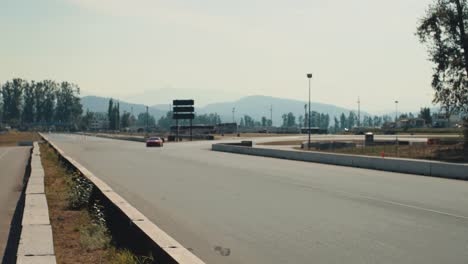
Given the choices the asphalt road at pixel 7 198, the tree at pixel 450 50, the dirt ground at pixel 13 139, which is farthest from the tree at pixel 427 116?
the asphalt road at pixel 7 198

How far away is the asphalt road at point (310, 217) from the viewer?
876 centimetres

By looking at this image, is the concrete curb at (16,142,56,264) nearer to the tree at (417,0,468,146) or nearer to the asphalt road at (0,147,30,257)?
the asphalt road at (0,147,30,257)

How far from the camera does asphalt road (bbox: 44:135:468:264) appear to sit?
8.76 m

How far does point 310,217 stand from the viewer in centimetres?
1230

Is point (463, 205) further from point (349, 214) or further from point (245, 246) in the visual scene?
point (245, 246)

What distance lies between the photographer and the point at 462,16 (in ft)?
135

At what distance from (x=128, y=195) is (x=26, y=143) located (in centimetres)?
7279

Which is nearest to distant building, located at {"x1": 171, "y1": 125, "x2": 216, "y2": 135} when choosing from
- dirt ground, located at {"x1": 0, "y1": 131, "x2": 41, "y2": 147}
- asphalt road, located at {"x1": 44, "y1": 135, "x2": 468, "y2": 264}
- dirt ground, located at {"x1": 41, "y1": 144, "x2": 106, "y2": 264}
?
dirt ground, located at {"x1": 0, "y1": 131, "x2": 41, "y2": 147}

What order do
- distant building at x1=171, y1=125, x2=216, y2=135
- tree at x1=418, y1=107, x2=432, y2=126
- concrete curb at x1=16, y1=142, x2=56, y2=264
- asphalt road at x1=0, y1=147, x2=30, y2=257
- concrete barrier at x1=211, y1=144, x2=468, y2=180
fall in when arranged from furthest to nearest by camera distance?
tree at x1=418, y1=107, x2=432, y2=126, distant building at x1=171, y1=125, x2=216, y2=135, concrete barrier at x1=211, y1=144, x2=468, y2=180, asphalt road at x1=0, y1=147, x2=30, y2=257, concrete curb at x1=16, y1=142, x2=56, y2=264

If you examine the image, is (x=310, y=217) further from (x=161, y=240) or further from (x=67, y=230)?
(x=161, y=240)

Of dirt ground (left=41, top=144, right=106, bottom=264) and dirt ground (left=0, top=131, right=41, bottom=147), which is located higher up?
dirt ground (left=41, top=144, right=106, bottom=264)

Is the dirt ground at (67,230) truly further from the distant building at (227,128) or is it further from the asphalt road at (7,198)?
the distant building at (227,128)

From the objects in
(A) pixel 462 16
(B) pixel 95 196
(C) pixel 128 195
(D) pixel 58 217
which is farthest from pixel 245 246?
(A) pixel 462 16

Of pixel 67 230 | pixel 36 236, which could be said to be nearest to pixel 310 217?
pixel 67 230
